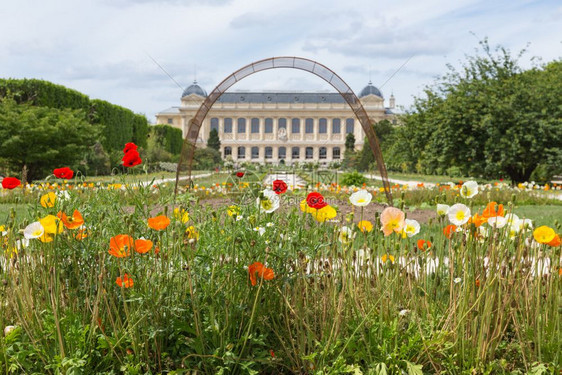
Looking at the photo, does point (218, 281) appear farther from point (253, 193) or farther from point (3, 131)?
point (3, 131)

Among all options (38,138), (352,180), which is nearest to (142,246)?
(352,180)

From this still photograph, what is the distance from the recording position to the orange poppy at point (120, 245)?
1849mm

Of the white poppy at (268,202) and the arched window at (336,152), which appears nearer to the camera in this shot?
the white poppy at (268,202)

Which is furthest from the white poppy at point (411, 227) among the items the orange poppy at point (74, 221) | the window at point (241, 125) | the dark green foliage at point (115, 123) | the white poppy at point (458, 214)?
the window at point (241, 125)

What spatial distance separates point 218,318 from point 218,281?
0.15 metres

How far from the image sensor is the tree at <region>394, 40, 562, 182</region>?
14156mm

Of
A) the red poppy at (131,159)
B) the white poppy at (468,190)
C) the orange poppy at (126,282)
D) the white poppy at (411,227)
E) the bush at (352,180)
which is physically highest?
the red poppy at (131,159)

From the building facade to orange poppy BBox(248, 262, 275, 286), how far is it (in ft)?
214

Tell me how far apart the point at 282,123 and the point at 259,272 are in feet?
225

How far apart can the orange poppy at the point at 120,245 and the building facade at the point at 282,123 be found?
65354 mm

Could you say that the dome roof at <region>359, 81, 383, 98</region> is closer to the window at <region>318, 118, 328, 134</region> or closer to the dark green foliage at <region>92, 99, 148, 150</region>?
the window at <region>318, 118, 328, 134</region>

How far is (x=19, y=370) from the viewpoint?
205 centimetres

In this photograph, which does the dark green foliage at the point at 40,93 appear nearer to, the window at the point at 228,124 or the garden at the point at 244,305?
the garden at the point at 244,305

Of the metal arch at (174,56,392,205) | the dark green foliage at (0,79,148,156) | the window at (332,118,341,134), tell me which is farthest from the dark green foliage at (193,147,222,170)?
the window at (332,118,341,134)
